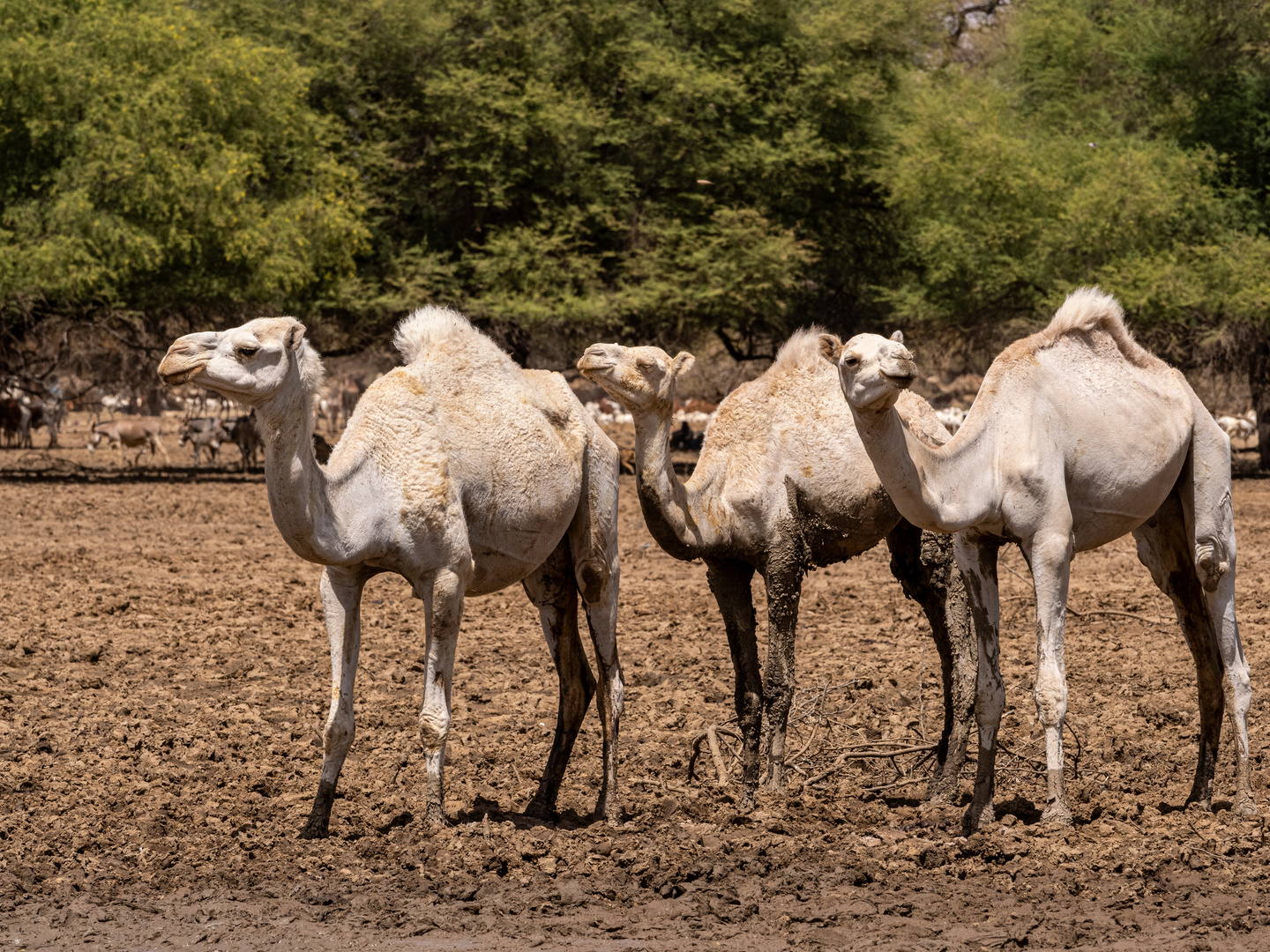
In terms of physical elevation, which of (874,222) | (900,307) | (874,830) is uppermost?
(874,222)

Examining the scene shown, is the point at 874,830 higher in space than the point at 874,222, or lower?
lower

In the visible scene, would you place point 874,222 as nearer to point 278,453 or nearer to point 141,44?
point 141,44

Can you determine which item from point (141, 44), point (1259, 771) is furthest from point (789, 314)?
point (1259, 771)

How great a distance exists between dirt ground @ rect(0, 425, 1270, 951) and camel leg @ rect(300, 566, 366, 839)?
30 cm

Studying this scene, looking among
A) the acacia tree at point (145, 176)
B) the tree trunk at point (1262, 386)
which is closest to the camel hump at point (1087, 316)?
the acacia tree at point (145, 176)

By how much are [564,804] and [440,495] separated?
1.93 metres

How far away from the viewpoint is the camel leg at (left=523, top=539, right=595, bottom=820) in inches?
306

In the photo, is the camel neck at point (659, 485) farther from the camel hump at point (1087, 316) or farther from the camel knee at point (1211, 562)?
the camel knee at point (1211, 562)

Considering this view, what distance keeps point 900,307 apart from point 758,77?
5768mm

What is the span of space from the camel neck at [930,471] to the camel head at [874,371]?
4.9 inches

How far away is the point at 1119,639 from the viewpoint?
478 inches

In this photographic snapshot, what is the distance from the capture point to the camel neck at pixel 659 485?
7.20 m

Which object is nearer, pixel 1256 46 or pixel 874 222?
pixel 1256 46

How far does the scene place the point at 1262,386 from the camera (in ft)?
103
